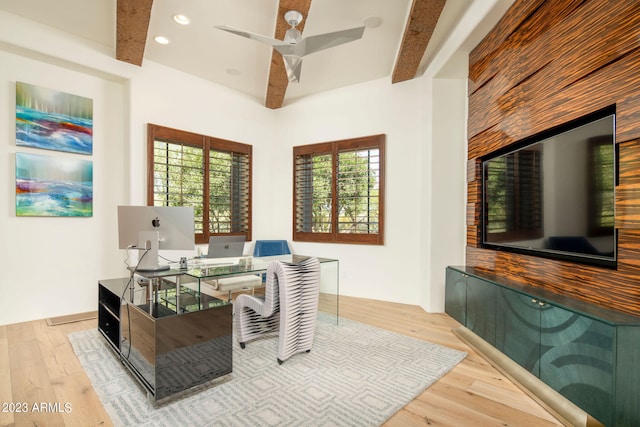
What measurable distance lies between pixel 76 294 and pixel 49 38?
2.89 m

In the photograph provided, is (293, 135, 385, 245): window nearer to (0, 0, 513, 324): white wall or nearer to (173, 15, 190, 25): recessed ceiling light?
(0, 0, 513, 324): white wall

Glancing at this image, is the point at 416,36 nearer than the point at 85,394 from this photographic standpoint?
No

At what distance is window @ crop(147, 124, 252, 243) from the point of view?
4254 mm

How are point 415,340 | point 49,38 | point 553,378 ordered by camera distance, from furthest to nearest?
point 49,38 < point 415,340 < point 553,378

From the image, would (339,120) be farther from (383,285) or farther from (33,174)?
(33,174)

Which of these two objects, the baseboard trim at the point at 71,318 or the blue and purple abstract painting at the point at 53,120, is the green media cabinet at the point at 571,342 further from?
the blue and purple abstract painting at the point at 53,120

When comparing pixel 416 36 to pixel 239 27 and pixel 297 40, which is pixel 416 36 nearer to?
pixel 297 40

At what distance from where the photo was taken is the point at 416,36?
11.6 ft

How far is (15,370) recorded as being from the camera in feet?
8.00

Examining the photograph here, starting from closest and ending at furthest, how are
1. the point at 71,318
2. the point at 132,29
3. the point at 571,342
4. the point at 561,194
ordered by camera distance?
1. the point at 571,342
2. the point at 561,194
3. the point at 132,29
4. the point at 71,318

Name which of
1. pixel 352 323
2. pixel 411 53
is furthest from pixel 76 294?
pixel 411 53

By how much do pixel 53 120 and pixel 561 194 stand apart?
504cm

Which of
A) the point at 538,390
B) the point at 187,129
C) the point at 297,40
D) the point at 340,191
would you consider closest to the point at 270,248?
the point at 340,191

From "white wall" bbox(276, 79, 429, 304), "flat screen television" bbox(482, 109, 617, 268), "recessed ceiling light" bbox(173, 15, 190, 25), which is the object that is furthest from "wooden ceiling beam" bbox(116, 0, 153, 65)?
"flat screen television" bbox(482, 109, 617, 268)
